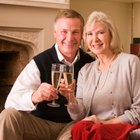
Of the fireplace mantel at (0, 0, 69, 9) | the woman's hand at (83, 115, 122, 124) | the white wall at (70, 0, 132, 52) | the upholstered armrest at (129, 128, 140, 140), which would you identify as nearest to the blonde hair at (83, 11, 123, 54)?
the woman's hand at (83, 115, 122, 124)

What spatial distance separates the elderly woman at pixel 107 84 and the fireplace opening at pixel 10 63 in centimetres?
164

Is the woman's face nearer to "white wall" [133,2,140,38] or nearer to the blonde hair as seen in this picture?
the blonde hair

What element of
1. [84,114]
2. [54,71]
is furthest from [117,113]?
[54,71]

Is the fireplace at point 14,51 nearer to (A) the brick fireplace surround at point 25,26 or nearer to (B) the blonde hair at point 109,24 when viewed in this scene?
(A) the brick fireplace surround at point 25,26

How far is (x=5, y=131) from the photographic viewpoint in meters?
1.54

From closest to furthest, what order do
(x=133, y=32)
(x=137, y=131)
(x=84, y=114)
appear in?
(x=137, y=131)
(x=84, y=114)
(x=133, y=32)

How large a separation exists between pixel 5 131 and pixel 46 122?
0.88 feet

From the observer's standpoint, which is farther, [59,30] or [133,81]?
[59,30]

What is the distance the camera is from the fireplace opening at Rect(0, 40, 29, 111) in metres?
3.25

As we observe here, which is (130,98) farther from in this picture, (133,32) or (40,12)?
(133,32)

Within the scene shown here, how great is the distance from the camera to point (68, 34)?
1.74 metres

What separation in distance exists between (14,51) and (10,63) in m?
0.29

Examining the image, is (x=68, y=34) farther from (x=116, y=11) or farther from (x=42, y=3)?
(x=116, y=11)

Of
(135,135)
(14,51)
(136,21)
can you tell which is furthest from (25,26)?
(135,135)
